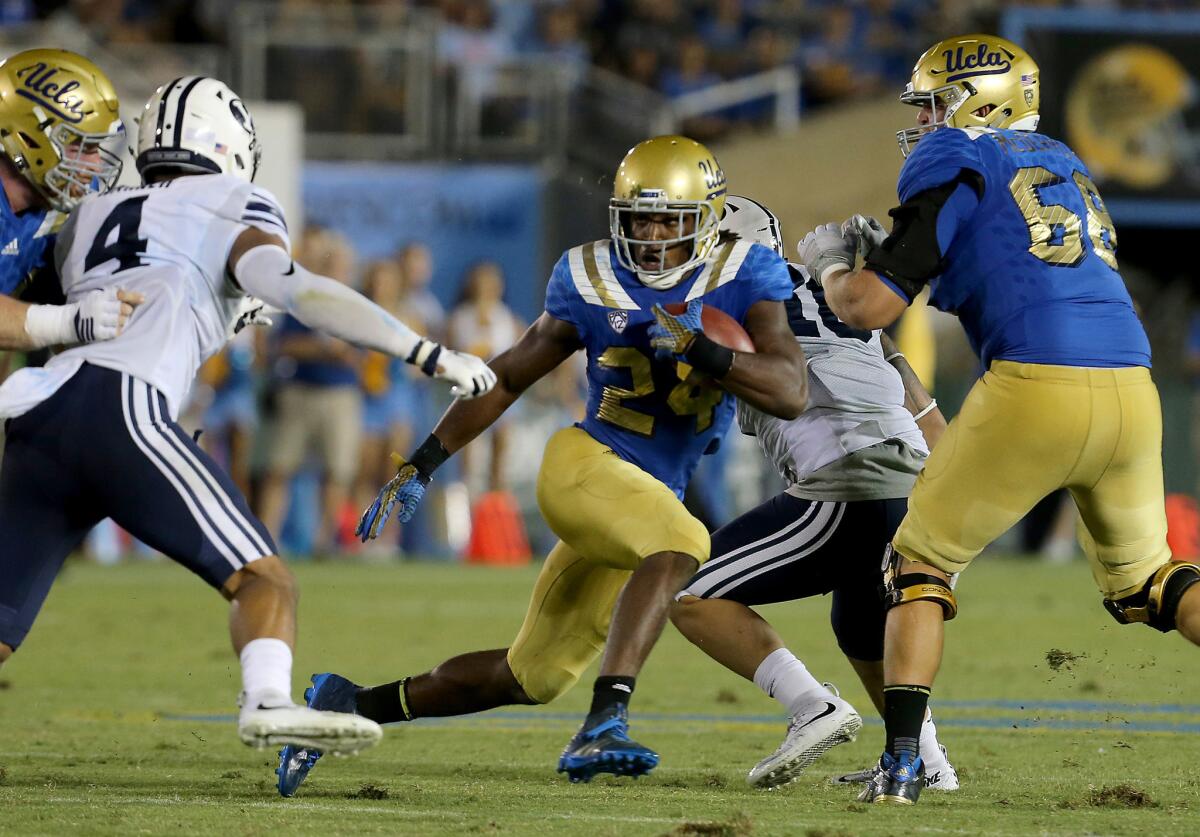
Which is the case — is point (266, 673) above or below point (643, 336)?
below

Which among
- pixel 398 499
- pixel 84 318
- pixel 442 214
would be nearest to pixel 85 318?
pixel 84 318

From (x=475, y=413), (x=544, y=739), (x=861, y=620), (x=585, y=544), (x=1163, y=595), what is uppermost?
(x=475, y=413)

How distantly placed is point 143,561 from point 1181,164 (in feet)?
28.5

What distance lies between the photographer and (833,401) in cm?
512

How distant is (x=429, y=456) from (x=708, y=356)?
3.00 ft

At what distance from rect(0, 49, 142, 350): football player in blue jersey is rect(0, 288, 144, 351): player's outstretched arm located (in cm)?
34

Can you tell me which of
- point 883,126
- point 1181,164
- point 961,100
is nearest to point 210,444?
point 883,126

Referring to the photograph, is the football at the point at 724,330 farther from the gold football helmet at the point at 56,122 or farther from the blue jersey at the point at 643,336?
the gold football helmet at the point at 56,122

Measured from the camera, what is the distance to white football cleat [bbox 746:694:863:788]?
4637mm

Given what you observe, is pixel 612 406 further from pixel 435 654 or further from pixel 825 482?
pixel 435 654

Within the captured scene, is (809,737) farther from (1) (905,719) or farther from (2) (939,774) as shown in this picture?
(2) (939,774)

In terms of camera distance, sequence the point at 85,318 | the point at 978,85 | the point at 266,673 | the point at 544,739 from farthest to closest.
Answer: the point at 544,739 → the point at 978,85 → the point at 85,318 → the point at 266,673

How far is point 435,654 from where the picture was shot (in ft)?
26.1

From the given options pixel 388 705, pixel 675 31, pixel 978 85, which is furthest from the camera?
pixel 675 31
